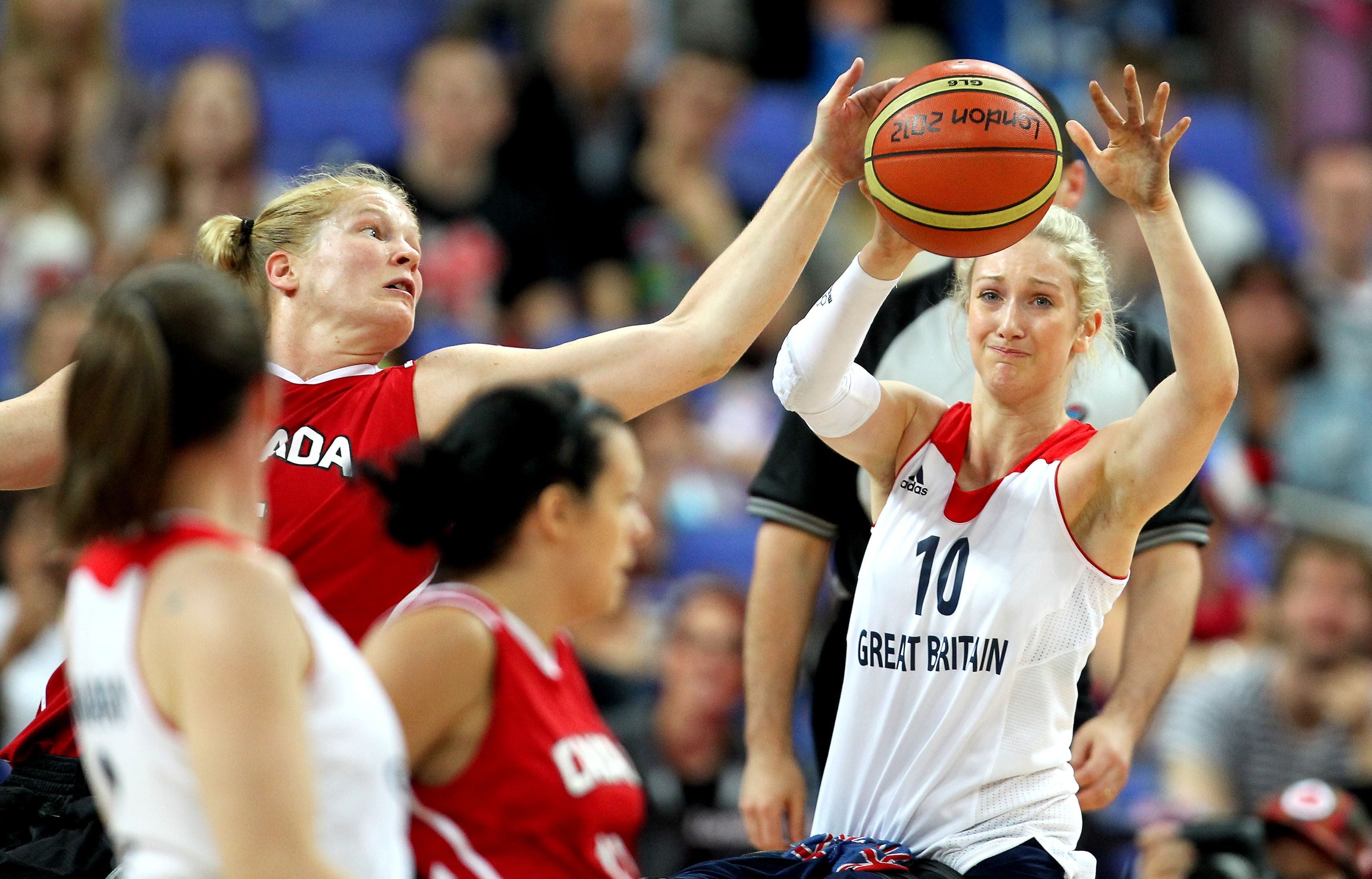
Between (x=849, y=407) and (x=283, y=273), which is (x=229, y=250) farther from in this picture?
(x=849, y=407)

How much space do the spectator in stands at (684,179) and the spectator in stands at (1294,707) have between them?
3.73 m

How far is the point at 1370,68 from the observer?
38.7 feet

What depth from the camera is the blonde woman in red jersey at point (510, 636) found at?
8.93ft

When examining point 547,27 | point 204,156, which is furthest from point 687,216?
point 204,156

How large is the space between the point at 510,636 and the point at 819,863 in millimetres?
1121

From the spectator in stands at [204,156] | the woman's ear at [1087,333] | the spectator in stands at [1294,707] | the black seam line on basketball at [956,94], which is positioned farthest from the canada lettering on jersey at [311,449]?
the spectator in stands at [204,156]

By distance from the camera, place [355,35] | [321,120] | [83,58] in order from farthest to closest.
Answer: [355,35]
[321,120]
[83,58]

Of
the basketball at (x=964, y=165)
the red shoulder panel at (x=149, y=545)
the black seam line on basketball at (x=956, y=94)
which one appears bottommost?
the red shoulder panel at (x=149, y=545)

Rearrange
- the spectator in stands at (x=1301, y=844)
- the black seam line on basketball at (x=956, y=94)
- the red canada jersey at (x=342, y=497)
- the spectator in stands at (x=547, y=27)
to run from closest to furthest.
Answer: the red canada jersey at (x=342, y=497), the black seam line on basketball at (x=956, y=94), the spectator in stands at (x=1301, y=844), the spectator in stands at (x=547, y=27)

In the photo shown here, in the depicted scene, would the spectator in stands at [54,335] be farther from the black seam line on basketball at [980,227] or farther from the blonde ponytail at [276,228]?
the black seam line on basketball at [980,227]

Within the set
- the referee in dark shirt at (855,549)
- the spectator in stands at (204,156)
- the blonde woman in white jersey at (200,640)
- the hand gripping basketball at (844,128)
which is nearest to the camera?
the blonde woman in white jersey at (200,640)

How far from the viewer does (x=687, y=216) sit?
31.0ft

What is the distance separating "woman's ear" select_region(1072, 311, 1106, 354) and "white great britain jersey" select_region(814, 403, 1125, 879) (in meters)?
0.18

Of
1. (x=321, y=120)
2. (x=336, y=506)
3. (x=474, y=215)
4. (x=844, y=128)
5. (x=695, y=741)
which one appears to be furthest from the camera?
(x=321, y=120)
